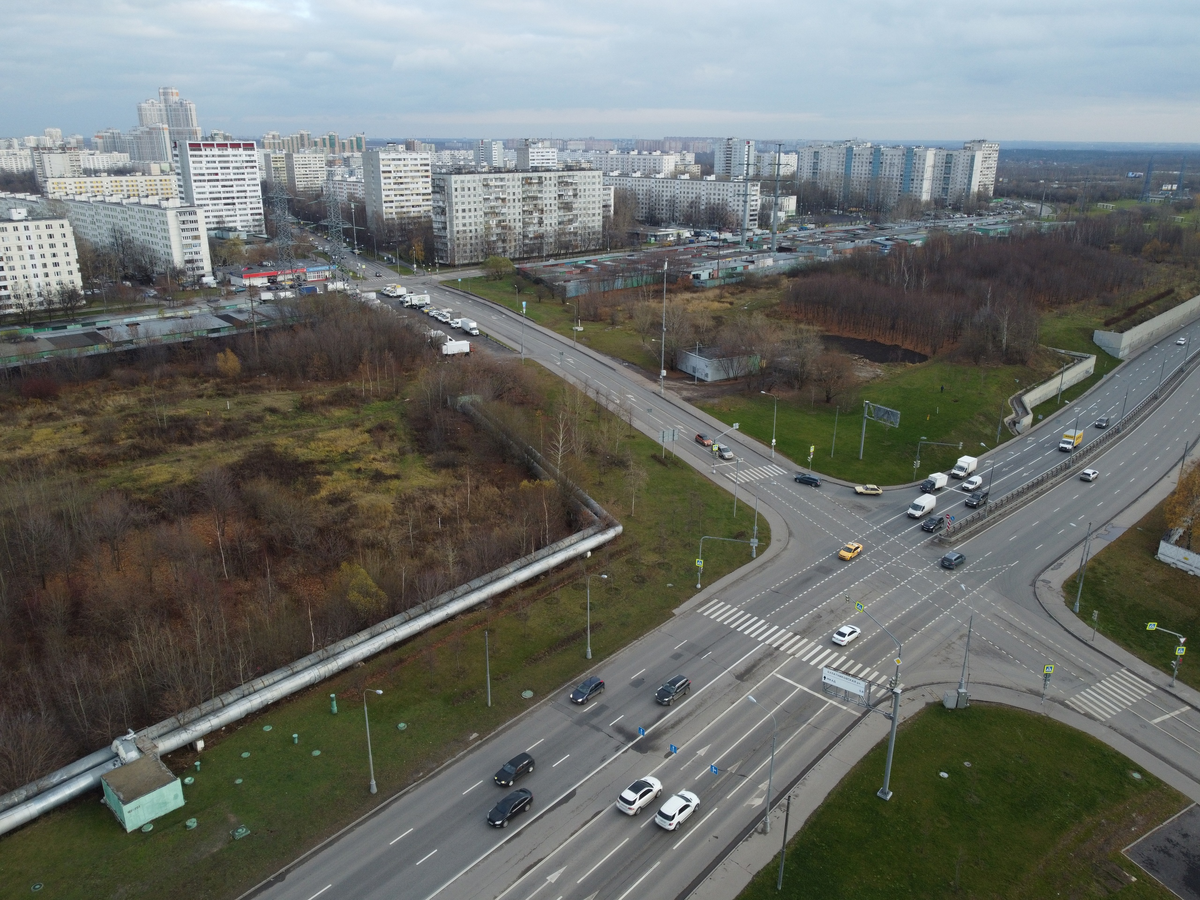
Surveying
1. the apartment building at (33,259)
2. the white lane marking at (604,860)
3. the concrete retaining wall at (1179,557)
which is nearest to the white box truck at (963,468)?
the concrete retaining wall at (1179,557)

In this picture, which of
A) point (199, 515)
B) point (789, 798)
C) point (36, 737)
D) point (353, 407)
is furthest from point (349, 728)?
point (353, 407)

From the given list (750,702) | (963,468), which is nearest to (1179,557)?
(963,468)

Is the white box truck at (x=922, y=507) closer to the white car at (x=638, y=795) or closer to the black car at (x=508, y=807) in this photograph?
the white car at (x=638, y=795)

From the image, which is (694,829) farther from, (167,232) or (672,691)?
(167,232)

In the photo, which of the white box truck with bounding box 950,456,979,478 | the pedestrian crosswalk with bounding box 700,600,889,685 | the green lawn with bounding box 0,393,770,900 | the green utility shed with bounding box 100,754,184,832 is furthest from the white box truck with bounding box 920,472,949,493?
the green utility shed with bounding box 100,754,184,832

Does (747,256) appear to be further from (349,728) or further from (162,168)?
(162,168)

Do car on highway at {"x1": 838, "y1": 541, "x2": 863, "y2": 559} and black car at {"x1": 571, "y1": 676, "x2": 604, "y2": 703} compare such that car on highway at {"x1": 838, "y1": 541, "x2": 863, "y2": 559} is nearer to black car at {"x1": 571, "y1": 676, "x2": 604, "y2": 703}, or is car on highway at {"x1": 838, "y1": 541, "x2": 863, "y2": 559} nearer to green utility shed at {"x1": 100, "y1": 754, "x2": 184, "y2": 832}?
black car at {"x1": 571, "y1": 676, "x2": 604, "y2": 703}
